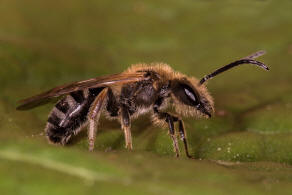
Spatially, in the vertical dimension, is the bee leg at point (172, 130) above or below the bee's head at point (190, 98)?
below

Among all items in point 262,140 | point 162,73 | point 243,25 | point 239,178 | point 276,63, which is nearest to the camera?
point 239,178

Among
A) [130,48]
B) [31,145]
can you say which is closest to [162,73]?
[130,48]

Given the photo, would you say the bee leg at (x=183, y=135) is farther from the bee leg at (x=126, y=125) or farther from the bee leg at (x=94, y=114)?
the bee leg at (x=94, y=114)

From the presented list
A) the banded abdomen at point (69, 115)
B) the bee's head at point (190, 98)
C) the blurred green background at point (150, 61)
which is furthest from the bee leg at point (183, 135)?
the banded abdomen at point (69, 115)

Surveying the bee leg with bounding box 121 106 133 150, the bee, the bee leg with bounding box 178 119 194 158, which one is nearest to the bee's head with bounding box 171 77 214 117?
the bee

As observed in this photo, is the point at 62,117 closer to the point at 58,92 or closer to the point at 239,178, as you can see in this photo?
the point at 58,92

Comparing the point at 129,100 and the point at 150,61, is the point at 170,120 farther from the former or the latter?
the point at 150,61
